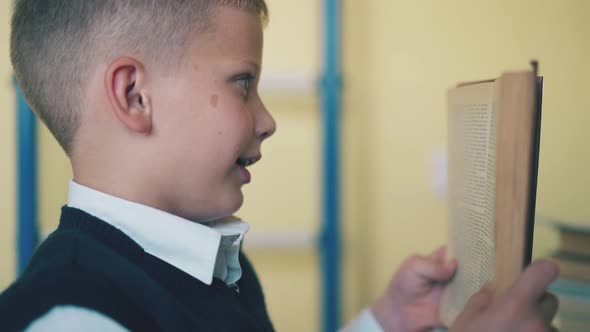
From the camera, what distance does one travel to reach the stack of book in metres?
0.58

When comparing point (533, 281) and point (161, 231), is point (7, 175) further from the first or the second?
point (533, 281)

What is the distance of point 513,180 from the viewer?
36 cm

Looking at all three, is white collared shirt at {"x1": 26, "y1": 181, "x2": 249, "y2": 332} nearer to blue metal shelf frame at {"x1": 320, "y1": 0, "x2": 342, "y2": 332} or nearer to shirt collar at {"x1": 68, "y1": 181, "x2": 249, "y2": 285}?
shirt collar at {"x1": 68, "y1": 181, "x2": 249, "y2": 285}

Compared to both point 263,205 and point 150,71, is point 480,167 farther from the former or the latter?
point 263,205

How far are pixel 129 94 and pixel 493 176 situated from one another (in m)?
0.33

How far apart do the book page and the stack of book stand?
0.10 meters

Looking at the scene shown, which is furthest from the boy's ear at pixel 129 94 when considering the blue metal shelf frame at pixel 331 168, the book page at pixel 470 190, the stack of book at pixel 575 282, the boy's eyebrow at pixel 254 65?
the blue metal shelf frame at pixel 331 168

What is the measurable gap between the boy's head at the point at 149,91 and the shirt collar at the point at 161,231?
0.5 inches

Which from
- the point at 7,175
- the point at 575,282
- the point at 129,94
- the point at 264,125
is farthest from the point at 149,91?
the point at 7,175

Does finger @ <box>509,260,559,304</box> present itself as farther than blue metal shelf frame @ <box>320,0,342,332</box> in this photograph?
No

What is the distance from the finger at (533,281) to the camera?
1.21ft

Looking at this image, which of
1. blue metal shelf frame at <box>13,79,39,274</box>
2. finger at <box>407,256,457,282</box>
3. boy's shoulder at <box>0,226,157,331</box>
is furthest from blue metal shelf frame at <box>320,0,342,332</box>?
boy's shoulder at <box>0,226,157,331</box>

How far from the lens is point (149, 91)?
525 mm

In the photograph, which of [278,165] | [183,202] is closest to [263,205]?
[278,165]
